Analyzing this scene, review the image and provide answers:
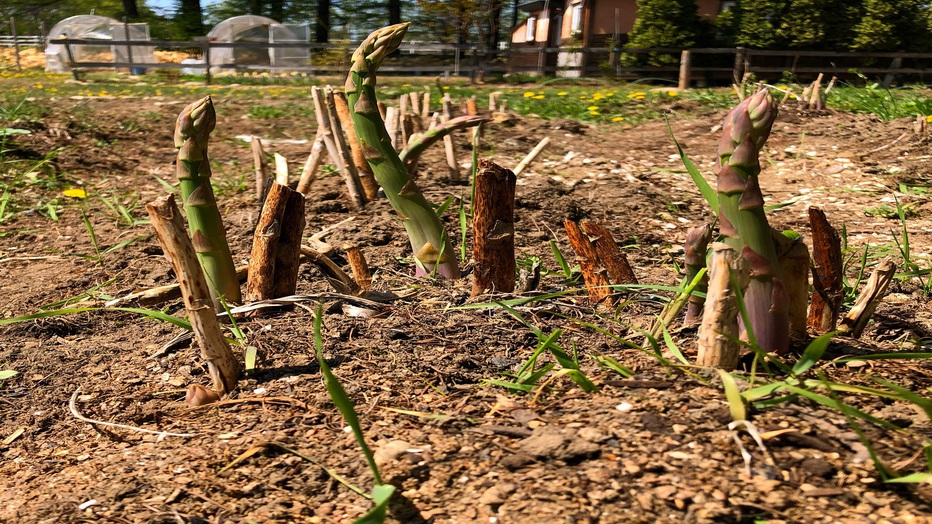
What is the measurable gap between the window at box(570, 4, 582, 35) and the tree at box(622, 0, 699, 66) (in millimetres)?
3968

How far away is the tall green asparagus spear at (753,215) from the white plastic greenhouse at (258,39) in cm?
2630

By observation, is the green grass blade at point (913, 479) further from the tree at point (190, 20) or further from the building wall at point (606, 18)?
the tree at point (190, 20)

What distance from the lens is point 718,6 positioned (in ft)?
79.7

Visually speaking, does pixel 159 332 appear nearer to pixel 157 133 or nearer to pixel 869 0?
pixel 157 133

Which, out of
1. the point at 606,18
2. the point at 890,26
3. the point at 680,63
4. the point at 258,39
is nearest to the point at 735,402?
the point at 680,63

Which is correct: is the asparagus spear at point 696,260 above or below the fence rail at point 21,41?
below

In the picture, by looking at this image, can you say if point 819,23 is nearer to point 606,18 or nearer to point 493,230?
point 606,18

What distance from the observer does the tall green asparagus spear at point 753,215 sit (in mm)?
1508

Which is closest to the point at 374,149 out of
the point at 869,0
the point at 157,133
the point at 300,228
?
the point at 300,228

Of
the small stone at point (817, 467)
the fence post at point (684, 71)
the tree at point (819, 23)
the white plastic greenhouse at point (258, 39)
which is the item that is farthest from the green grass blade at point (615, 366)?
the white plastic greenhouse at point (258, 39)

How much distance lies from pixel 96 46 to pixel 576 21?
16002mm

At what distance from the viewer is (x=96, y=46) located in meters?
25.4

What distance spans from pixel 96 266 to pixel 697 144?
5.53 meters

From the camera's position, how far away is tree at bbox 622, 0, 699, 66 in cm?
2091
